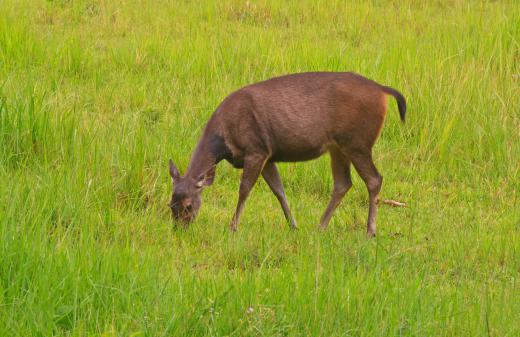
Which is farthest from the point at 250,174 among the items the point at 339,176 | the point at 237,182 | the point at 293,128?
the point at 237,182

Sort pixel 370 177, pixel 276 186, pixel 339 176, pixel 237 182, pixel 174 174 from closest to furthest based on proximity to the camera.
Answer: pixel 174 174 < pixel 370 177 < pixel 276 186 < pixel 339 176 < pixel 237 182

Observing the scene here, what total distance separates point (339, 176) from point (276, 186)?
1.67 ft

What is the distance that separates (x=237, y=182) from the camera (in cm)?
757

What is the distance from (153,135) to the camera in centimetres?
757

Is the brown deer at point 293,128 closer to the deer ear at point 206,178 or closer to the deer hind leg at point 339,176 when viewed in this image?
the deer ear at point 206,178

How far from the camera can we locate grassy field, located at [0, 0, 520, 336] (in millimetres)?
4496

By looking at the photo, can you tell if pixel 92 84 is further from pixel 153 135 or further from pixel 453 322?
pixel 453 322

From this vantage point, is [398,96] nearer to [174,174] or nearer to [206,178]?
[206,178]

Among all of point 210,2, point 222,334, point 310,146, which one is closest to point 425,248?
point 310,146

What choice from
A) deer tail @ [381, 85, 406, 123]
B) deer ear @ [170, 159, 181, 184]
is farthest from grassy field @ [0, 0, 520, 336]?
deer tail @ [381, 85, 406, 123]

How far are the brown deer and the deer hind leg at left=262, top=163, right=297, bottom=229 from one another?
10 mm

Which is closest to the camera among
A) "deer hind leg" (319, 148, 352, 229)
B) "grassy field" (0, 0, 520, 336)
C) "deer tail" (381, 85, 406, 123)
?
"grassy field" (0, 0, 520, 336)

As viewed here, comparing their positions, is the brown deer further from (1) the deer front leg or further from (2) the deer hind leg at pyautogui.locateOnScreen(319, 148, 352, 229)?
(2) the deer hind leg at pyautogui.locateOnScreen(319, 148, 352, 229)

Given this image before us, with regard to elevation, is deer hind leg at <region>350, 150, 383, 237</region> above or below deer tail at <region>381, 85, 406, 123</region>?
below
